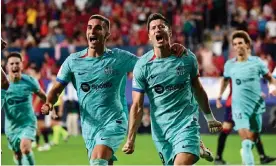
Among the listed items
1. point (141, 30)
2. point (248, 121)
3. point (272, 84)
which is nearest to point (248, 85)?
point (248, 121)

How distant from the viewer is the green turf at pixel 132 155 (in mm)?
15703

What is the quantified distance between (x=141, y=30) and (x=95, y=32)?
1593 cm

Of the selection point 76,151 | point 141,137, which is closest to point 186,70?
point 76,151

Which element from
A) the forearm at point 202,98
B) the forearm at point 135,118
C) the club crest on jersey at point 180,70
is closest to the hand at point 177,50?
the club crest on jersey at point 180,70

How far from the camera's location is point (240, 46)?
44.2ft

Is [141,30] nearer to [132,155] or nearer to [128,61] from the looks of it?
[132,155]

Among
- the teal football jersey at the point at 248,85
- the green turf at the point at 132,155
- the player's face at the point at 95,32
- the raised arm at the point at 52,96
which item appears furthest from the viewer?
the green turf at the point at 132,155

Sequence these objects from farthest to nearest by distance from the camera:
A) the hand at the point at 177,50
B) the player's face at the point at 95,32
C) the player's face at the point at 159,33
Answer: the player's face at the point at 95,32 < the hand at the point at 177,50 < the player's face at the point at 159,33

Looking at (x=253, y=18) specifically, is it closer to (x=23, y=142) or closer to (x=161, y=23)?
(x=23, y=142)

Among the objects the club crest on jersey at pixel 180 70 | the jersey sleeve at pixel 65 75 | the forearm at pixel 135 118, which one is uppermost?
the club crest on jersey at pixel 180 70

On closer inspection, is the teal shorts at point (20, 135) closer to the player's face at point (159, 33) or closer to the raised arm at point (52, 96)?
the raised arm at point (52, 96)

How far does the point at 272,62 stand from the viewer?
70.5ft

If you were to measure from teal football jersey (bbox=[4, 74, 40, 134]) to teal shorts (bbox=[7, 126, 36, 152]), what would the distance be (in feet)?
0.24

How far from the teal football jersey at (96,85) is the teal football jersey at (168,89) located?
3.20 feet
